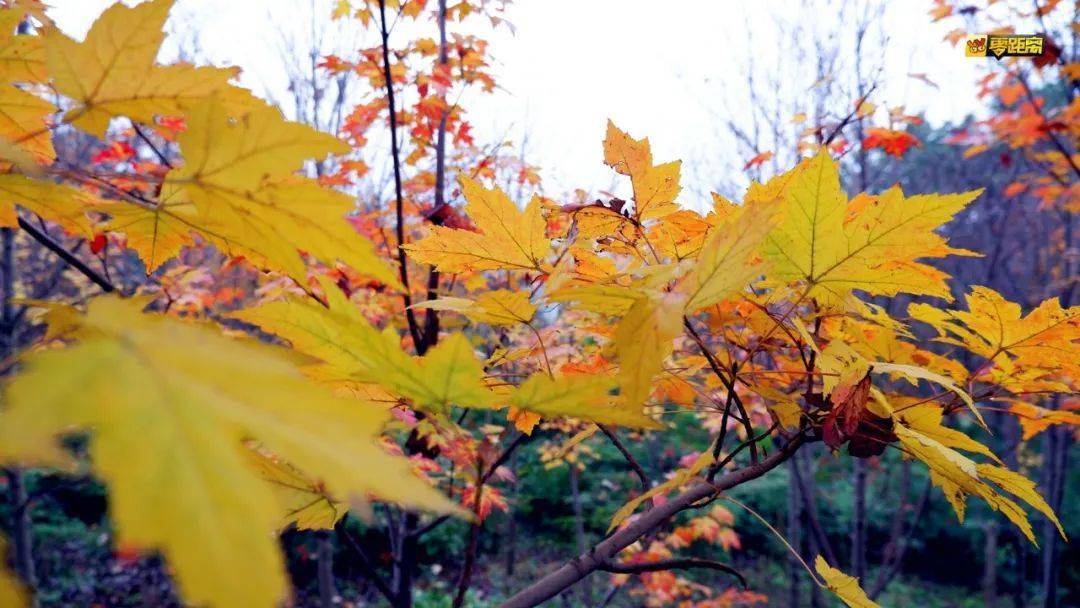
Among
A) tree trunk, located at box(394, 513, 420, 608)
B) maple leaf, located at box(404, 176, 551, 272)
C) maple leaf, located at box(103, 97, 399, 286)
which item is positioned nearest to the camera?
maple leaf, located at box(103, 97, 399, 286)

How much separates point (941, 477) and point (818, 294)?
0.42 m

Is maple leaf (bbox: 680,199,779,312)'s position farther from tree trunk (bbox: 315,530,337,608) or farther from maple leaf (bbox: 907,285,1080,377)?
tree trunk (bbox: 315,530,337,608)

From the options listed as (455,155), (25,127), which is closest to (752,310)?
(25,127)

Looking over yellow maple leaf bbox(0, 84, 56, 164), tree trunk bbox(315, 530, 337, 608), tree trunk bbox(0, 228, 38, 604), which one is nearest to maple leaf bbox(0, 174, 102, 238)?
yellow maple leaf bbox(0, 84, 56, 164)

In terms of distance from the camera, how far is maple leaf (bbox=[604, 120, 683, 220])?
3.03ft

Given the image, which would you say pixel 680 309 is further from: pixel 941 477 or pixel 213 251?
pixel 213 251

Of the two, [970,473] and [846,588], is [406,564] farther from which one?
[970,473]

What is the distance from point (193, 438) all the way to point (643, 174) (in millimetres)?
765

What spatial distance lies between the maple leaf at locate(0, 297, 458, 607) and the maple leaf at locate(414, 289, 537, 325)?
0.40 m

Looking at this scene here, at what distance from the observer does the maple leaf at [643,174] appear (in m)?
0.92

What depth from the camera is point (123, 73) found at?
0.60 m

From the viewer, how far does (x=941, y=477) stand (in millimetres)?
936

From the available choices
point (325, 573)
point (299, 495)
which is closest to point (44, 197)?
point (299, 495)

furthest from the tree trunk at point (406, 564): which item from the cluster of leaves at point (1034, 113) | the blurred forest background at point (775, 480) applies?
the cluster of leaves at point (1034, 113)
